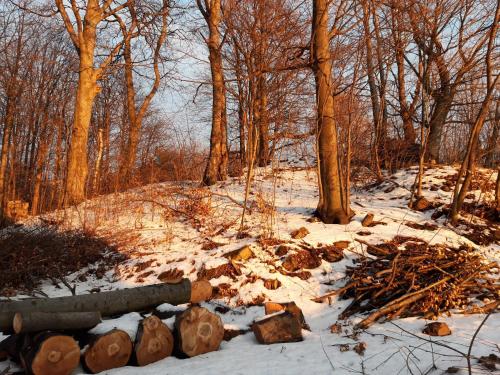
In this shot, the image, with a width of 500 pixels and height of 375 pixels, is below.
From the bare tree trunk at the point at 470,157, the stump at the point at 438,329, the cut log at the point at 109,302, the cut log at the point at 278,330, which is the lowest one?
the cut log at the point at 278,330

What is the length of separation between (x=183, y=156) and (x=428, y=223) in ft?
21.9

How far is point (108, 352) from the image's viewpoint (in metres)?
3.51

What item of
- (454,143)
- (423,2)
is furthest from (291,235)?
(454,143)

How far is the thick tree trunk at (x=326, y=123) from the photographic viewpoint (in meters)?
7.36

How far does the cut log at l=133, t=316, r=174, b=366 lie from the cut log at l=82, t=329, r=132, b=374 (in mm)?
103

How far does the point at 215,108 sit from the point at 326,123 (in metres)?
5.44

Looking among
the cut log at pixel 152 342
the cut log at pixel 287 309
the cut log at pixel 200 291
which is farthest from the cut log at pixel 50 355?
the cut log at pixel 287 309

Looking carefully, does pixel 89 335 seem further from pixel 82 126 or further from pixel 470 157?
pixel 82 126

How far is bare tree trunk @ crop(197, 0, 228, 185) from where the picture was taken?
11617 mm

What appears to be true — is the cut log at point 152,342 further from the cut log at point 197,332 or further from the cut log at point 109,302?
the cut log at point 109,302

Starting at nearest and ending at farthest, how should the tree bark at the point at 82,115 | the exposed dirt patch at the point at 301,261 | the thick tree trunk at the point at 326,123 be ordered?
the exposed dirt patch at the point at 301,261 < the thick tree trunk at the point at 326,123 < the tree bark at the point at 82,115

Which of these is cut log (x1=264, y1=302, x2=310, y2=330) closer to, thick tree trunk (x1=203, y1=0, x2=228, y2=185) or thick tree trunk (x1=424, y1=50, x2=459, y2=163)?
thick tree trunk (x1=424, y1=50, x2=459, y2=163)

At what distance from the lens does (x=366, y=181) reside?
11219 millimetres

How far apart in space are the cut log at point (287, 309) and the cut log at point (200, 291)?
0.82m
